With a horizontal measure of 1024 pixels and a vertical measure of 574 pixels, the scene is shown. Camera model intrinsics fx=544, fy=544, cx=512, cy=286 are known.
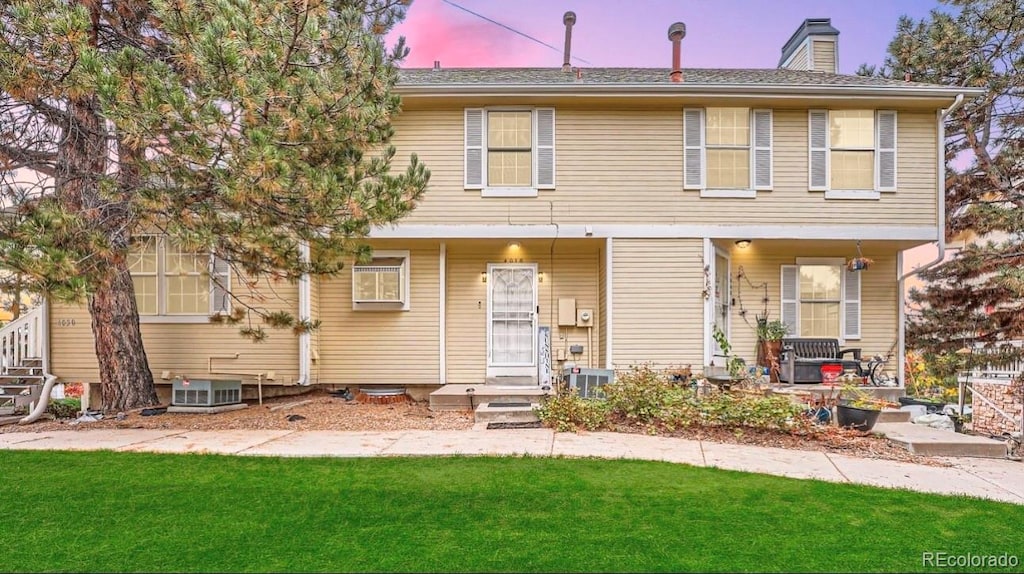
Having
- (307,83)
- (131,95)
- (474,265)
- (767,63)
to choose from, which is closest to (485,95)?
(474,265)

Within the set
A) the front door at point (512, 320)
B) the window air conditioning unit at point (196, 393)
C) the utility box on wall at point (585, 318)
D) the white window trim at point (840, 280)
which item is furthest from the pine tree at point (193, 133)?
the white window trim at point (840, 280)

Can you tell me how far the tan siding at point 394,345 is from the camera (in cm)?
902

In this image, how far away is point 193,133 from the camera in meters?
4.45

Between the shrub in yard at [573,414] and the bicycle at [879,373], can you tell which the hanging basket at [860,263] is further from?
the shrub in yard at [573,414]

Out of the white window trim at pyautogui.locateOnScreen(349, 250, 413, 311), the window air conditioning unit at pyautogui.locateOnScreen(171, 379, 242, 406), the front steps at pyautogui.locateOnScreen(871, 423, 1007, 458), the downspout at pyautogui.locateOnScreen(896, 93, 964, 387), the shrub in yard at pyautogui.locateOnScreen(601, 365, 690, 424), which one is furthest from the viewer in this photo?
the white window trim at pyautogui.locateOnScreen(349, 250, 413, 311)

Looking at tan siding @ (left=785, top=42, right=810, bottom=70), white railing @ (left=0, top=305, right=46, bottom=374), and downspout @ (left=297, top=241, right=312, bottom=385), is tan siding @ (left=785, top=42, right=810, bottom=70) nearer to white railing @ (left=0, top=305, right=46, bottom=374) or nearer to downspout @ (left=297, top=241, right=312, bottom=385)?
downspout @ (left=297, top=241, right=312, bottom=385)

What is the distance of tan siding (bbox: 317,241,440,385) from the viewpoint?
29.6 ft

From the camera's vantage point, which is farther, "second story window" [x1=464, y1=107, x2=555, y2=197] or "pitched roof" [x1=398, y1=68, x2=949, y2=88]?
"second story window" [x1=464, y1=107, x2=555, y2=197]

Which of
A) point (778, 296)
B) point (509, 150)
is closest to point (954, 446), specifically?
point (778, 296)

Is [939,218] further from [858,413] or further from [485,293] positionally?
[485,293]

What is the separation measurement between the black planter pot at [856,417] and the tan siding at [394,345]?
18.8ft

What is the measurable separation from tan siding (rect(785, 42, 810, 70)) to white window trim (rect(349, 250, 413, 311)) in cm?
863

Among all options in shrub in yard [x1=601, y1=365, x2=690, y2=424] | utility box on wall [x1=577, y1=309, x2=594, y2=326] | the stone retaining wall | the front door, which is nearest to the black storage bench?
the stone retaining wall

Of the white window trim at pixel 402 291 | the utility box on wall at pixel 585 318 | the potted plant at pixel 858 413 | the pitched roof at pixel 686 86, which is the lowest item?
the potted plant at pixel 858 413
